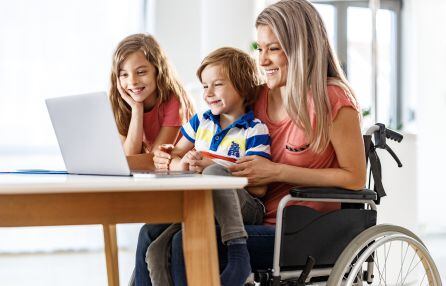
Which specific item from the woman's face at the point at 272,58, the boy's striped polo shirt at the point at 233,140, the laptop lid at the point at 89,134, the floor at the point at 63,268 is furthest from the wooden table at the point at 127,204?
the floor at the point at 63,268

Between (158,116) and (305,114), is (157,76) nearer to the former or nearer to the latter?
(158,116)

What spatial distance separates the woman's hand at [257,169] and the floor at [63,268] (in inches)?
74.5

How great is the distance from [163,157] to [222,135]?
0.17 m

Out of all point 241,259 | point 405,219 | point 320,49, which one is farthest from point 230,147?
point 405,219

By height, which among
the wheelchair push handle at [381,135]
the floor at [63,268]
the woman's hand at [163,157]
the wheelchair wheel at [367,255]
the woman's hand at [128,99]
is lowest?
the floor at [63,268]

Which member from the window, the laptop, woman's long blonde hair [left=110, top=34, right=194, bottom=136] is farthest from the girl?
the window

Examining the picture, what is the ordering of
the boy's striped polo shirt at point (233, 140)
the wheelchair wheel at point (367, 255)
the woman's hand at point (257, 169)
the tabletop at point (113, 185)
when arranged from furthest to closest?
1. the boy's striped polo shirt at point (233, 140)
2. the woman's hand at point (257, 169)
3. the wheelchair wheel at point (367, 255)
4. the tabletop at point (113, 185)

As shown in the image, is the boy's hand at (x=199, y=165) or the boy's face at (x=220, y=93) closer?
the boy's hand at (x=199, y=165)

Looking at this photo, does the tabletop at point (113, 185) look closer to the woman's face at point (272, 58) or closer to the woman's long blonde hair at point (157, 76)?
the woman's face at point (272, 58)

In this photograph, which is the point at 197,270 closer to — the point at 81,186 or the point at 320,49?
the point at 81,186

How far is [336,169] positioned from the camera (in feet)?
6.08

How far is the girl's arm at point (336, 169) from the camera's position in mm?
1823

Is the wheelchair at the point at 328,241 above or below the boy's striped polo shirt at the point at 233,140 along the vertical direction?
below

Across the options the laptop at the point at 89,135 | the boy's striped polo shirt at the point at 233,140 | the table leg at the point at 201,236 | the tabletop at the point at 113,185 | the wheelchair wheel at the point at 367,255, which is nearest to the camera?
the tabletop at the point at 113,185
